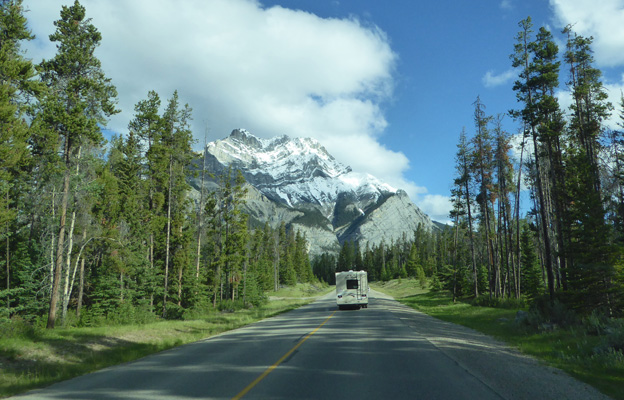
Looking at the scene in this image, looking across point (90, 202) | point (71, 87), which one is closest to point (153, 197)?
point (90, 202)

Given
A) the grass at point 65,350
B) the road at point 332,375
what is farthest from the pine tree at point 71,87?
the road at point 332,375

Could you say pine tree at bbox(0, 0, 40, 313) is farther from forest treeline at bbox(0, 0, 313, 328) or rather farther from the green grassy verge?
the green grassy verge

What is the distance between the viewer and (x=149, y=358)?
11547 mm

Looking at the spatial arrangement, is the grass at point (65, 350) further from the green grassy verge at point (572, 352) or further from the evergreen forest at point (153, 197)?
the green grassy verge at point (572, 352)

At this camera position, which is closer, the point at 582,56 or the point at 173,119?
→ the point at 582,56

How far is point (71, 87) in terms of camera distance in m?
20.6

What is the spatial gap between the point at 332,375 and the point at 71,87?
69.8ft

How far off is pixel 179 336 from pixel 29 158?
11.4 metres

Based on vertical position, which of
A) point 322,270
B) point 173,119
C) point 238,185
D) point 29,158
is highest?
point 173,119

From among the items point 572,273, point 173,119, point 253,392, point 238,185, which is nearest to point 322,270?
point 238,185

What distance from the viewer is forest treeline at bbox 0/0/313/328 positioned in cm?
1939

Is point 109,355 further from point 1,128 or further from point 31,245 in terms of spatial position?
point 31,245

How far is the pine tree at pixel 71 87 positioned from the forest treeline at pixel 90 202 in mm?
60

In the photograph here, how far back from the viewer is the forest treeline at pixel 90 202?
63.6 feet
